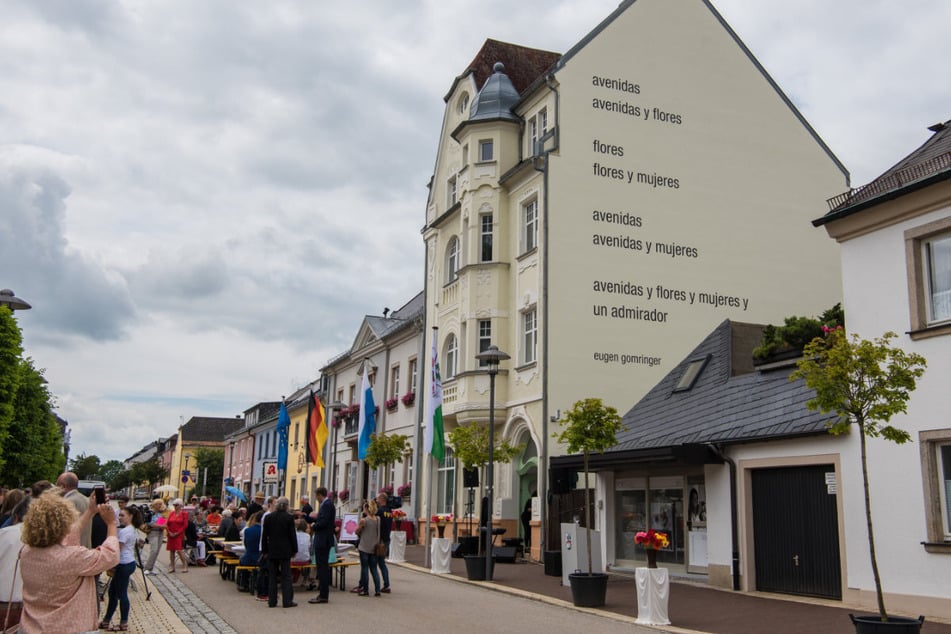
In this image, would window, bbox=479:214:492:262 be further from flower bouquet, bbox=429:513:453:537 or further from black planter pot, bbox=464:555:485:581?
black planter pot, bbox=464:555:485:581

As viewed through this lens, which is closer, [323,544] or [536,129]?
[323,544]

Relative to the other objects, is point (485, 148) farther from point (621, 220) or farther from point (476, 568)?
point (476, 568)

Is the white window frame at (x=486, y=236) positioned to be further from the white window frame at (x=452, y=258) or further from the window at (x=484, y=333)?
the white window frame at (x=452, y=258)

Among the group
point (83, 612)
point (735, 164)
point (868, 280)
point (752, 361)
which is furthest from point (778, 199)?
point (83, 612)

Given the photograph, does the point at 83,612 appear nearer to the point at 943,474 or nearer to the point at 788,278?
the point at 943,474

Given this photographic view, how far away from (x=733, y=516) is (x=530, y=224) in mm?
12204

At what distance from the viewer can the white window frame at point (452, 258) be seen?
3161 centimetres

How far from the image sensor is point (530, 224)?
26.8 metres

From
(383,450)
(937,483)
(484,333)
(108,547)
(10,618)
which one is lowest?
(10,618)

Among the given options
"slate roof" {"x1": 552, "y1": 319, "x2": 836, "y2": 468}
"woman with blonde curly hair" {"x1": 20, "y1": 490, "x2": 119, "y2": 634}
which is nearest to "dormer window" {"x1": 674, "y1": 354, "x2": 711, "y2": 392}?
"slate roof" {"x1": 552, "y1": 319, "x2": 836, "y2": 468}

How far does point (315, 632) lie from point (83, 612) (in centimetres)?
588

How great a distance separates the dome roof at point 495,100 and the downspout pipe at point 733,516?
14576 mm

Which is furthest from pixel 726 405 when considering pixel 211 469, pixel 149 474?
pixel 149 474

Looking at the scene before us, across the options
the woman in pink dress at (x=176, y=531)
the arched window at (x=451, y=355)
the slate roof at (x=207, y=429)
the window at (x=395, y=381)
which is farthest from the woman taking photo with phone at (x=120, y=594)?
the slate roof at (x=207, y=429)
